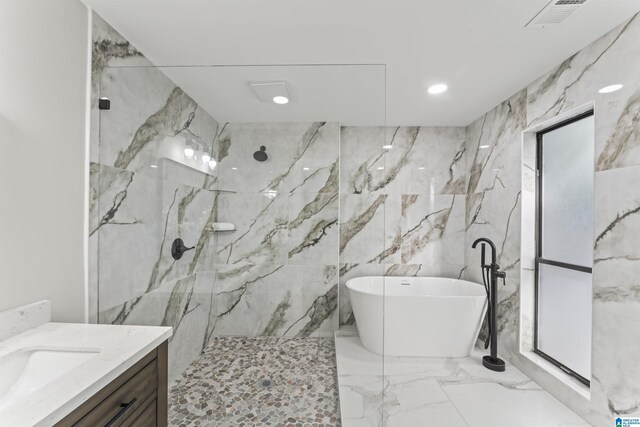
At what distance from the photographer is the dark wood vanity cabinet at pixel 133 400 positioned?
884 mm

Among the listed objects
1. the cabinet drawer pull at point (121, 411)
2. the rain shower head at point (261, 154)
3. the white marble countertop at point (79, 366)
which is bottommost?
the cabinet drawer pull at point (121, 411)

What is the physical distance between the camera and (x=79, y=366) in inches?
37.0

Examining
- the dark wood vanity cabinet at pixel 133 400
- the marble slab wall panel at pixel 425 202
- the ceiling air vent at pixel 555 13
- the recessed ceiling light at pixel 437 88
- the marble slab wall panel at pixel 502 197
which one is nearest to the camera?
the dark wood vanity cabinet at pixel 133 400

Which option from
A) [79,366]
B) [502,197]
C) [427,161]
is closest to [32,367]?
[79,366]

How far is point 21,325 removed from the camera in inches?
46.6

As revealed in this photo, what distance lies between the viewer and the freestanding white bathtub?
2686 mm

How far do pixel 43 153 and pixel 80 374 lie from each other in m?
1.00

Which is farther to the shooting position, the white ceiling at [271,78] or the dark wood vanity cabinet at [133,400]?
the white ceiling at [271,78]

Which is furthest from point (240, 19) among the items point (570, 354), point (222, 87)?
point (570, 354)

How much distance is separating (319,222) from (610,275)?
1766 mm

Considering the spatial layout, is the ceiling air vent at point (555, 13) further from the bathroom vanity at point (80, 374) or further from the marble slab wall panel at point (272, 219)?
the bathroom vanity at point (80, 374)

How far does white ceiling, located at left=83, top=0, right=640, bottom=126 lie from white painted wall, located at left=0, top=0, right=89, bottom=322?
351 millimetres

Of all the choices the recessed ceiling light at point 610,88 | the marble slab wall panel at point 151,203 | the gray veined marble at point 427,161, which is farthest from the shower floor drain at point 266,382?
the recessed ceiling light at point 610,88

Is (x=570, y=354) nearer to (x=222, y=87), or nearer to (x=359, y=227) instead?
(x=359, y=227)
